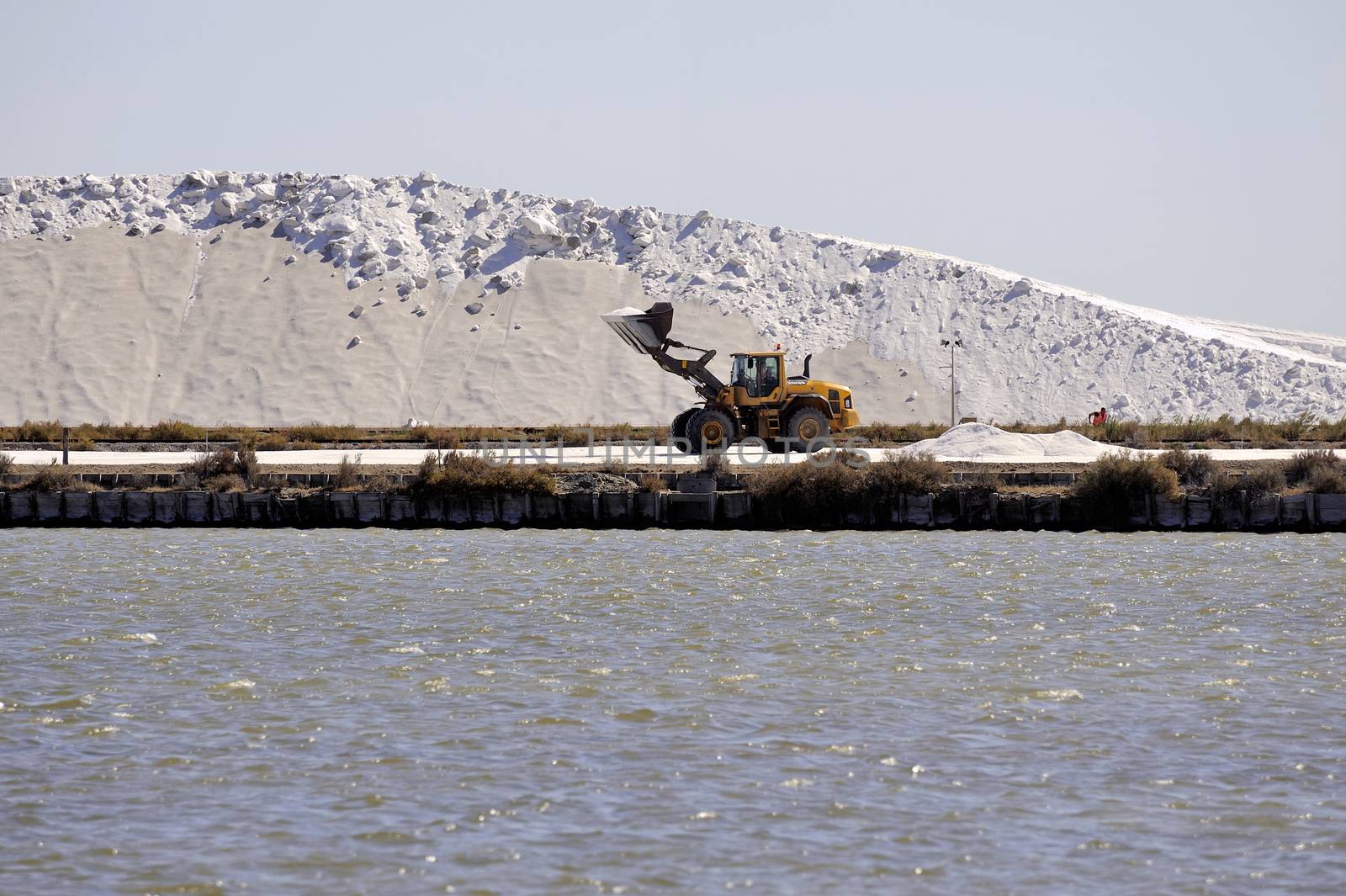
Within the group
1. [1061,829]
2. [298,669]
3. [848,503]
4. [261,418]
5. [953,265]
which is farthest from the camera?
[953,265]

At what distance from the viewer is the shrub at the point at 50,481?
26.4 meters

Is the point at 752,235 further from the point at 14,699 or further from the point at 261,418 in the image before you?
the point at 14,699

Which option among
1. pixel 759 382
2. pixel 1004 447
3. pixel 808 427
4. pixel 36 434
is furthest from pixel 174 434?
pixel 1004 447

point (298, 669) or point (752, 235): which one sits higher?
point (752, 235)

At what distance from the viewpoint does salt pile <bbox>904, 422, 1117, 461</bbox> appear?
94.6 ft

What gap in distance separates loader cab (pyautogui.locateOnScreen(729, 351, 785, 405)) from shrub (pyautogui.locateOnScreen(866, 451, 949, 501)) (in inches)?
237

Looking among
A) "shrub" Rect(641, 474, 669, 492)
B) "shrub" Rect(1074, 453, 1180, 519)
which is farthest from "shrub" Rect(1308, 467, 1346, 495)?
"shrub" Rect(641, 474, 669, 492)

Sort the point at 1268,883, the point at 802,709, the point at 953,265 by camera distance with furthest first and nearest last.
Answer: the point at 953,265 → the point at 802,709 → the point at 1268,883

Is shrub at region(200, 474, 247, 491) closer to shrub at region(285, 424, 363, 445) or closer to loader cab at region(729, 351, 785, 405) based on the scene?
loader cab at region(729, 351, 785, 405)

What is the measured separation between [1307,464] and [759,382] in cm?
1032

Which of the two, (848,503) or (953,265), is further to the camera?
(953,265)

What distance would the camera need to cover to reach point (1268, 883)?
7.71 meters

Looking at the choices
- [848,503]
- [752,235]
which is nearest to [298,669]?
[848,503]

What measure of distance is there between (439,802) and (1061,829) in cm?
341
